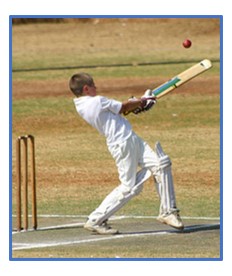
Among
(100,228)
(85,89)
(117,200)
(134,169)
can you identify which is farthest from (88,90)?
(100,228)

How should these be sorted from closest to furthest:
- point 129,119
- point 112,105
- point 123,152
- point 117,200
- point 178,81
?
point 112,105, point 123,152, point 117,200, point 178,81, point 129,119

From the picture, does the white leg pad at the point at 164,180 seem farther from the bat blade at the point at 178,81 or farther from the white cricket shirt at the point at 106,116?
the bat blade at the point at 178,81

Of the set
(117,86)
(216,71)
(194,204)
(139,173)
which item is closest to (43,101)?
(117,86)

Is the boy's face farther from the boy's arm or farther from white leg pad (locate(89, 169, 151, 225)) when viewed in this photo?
white leg pad (locate(89, 169, 151, 225))

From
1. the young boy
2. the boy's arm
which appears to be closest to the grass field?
the young boy

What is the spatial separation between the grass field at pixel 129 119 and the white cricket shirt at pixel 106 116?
1.04 meters

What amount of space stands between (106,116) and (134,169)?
1.98 feet

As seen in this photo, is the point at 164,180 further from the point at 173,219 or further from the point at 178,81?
the point at 178,81

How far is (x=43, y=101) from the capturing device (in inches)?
1110

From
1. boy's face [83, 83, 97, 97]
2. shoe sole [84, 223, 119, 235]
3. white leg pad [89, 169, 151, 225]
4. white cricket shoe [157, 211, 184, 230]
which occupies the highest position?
boy's face [83, 83, 97, 97]

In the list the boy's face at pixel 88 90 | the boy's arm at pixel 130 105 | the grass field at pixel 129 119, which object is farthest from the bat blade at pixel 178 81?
the grass field at pixel 129 119

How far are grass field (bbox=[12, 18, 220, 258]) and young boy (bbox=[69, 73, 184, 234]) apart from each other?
0.28 metres

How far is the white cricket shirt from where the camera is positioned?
1329cm

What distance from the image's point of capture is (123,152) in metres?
13.4
